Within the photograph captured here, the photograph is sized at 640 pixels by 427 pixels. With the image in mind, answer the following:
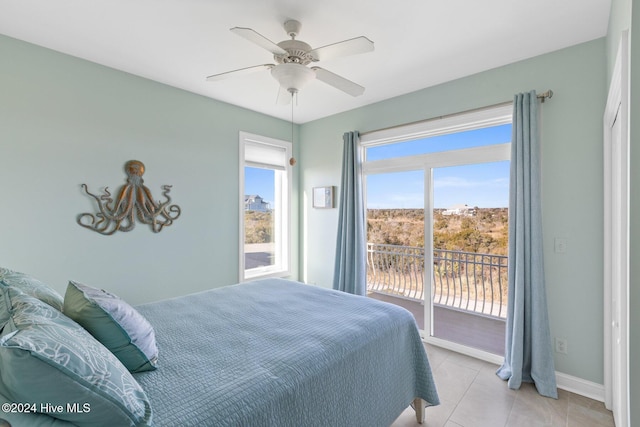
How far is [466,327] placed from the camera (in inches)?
131

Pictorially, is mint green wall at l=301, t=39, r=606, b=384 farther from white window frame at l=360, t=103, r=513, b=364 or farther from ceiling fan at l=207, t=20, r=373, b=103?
ceiling fan at l=207, t=20, r=373, b=103

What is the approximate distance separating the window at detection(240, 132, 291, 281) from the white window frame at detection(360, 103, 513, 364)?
1201 mm

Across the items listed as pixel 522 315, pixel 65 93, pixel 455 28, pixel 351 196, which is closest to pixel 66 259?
pixel 65 93

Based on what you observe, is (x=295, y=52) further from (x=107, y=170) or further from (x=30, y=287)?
(x=107, y=170)

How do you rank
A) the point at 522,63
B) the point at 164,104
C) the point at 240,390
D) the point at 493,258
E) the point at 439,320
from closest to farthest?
the point at 240,390 → the point at 522,63 → the point at 164,104 → the point at 493,258 → the point at 439,320

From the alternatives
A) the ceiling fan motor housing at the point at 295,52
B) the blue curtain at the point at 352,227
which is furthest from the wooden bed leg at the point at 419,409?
A: the ceiling fan motor housing at the point at 295,52

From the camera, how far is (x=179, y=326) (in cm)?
172

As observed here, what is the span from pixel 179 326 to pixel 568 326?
109 inches

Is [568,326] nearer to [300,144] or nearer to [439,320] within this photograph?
[439,320]

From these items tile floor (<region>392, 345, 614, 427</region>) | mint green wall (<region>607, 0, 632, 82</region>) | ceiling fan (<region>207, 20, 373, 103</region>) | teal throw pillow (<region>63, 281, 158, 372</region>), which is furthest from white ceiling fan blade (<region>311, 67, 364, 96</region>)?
tile floor (<region>392, 345, 614, 427</region>)

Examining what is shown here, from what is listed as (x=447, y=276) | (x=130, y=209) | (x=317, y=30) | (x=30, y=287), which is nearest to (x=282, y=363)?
(x=30, y=287)

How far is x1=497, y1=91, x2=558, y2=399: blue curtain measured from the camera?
2.30 meters

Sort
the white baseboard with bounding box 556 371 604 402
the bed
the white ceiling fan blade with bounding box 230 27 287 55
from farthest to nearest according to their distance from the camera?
1. the white baseboard with bounding box 556 371 604 402
2. the white ceiling fan blade with bounding box 230 27 287 55
3. the bed

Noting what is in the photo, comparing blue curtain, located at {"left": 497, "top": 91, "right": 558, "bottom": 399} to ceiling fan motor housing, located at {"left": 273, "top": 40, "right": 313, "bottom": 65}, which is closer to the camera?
ceiling fan motor housing, located at {"left": 273, "top": 40, "right": 313, "bottom": 65}
